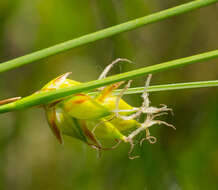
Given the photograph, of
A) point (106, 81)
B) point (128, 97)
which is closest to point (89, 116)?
point (106, 81)

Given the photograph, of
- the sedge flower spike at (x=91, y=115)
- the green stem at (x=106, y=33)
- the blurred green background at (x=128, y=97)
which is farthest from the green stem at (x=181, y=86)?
the blurred green background at (x=128, y=97)

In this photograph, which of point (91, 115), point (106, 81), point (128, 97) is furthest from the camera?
point (128, 97)

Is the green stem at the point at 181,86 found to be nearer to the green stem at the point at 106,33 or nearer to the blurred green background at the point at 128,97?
the green stem at the point at 106,33

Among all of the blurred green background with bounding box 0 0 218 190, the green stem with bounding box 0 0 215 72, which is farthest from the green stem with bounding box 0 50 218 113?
the blurred green background with bounding box 0 0 218 190

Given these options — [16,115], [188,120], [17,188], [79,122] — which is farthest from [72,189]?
[79,122]

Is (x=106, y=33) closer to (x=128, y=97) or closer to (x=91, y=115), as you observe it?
(x=91, y=115)

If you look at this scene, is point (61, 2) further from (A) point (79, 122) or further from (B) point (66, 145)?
(A) point (79, 122)
